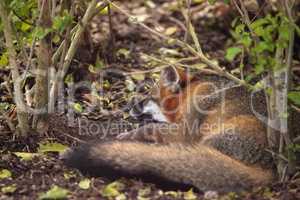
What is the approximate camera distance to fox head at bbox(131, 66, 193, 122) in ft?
19.4

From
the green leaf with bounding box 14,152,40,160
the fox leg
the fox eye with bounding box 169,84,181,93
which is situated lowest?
the green leaf with bounding box 14,152,40,160

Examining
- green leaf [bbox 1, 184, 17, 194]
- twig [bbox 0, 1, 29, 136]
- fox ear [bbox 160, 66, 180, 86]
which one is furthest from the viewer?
fox ear [bbox 160, 66, 180, 86]

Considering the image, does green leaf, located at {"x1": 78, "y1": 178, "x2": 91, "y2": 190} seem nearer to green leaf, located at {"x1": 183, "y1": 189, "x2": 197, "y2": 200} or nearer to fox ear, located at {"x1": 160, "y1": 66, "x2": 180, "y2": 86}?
green leaf, located at {"x1": 183, "y1": 189, "x2": 197, "y2": 200}

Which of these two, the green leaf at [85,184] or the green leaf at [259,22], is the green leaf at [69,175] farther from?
the green leaf at [259,22]

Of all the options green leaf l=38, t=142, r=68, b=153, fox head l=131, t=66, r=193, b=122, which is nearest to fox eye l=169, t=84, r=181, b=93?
fox head l=131, t=66, r=193, b=122

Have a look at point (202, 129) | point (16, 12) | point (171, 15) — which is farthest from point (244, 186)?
point (171, 15)

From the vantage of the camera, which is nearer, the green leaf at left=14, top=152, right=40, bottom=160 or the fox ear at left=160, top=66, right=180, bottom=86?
the green leaf at left=14, top=152, right=40, bottom=160

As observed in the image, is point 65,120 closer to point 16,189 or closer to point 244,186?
point 16,189

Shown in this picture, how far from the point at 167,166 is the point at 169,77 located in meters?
1.55

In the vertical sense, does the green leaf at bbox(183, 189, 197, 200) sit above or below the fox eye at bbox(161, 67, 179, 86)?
below

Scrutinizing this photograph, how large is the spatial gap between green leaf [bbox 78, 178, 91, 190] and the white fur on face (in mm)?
1618

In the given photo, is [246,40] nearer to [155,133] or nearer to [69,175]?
[69,175]

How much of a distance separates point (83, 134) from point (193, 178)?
52.8 inches

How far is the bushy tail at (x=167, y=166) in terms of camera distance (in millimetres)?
4484
